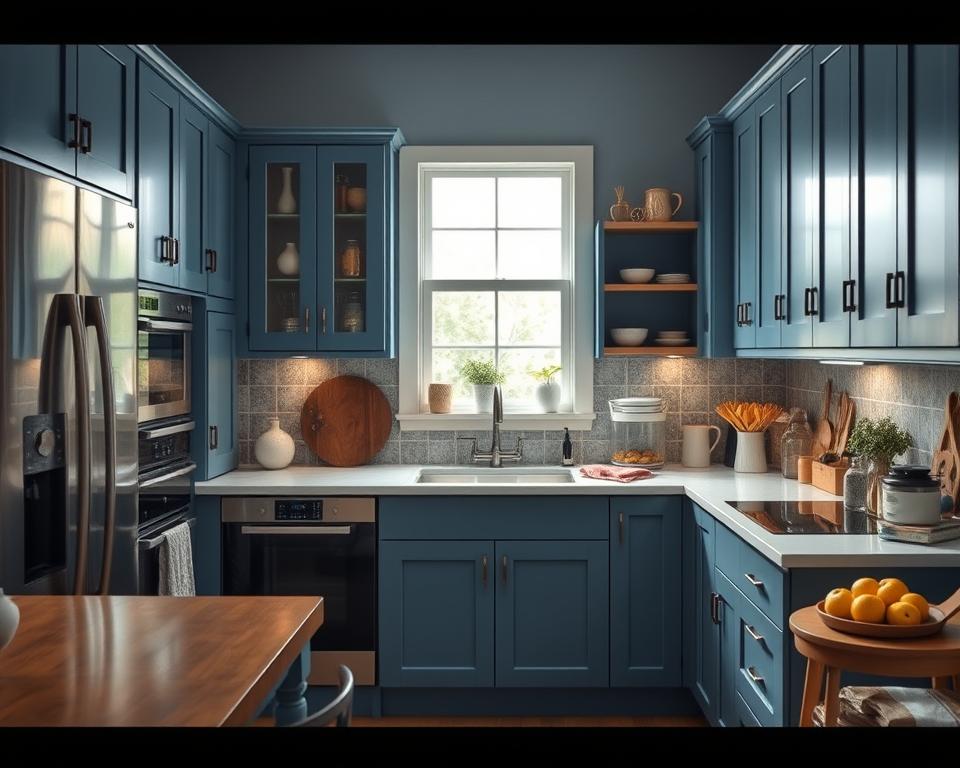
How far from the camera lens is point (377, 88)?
418 centimetres

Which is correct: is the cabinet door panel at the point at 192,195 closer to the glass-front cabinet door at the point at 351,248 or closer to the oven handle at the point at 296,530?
the glass-front cabinet door at the point at 351,248

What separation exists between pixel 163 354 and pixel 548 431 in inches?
71.4

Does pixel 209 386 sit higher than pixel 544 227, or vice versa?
pixel 544 227

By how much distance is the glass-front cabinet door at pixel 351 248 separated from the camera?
3844 millimetres

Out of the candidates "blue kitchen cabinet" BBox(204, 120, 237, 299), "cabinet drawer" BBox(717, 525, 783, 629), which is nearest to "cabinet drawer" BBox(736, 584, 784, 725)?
"cabinet drawer" BBox(717, 525, 783, 629)

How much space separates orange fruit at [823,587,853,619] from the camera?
6.18 ft

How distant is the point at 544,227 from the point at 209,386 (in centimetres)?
173

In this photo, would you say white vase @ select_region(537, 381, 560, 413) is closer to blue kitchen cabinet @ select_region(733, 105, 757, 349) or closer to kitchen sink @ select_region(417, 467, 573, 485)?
kitchen sink @ select_region(417, 467, 573, 485)

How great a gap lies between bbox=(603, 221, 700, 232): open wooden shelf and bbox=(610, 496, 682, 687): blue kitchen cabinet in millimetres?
1237

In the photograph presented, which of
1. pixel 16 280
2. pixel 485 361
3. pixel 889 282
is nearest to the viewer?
pixel 16 280

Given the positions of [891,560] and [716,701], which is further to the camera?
[716,701]

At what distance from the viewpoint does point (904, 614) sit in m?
1.79
